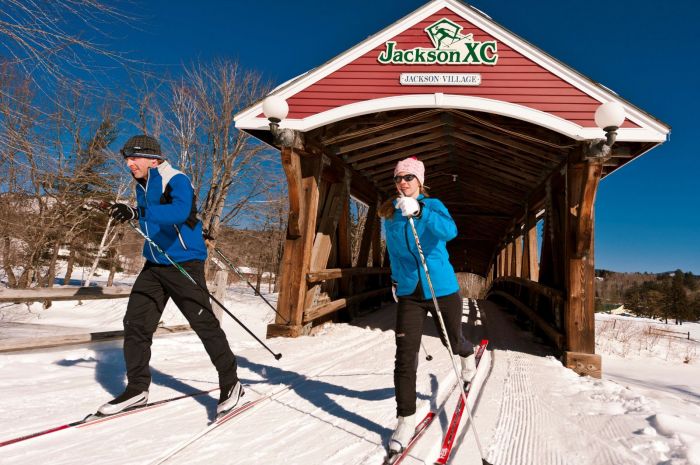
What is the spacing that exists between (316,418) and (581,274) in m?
4.01

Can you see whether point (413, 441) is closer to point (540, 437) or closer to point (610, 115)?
point (540, 437)

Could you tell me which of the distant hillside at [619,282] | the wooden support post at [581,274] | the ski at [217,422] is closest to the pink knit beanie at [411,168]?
the ski at [217,422]

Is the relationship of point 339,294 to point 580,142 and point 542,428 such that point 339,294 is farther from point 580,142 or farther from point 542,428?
point 542,428

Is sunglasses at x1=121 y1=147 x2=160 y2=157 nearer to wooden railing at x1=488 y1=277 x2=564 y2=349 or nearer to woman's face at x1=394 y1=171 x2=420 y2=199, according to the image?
woman's face at x1=394 y1=171 x2=420 y2=199

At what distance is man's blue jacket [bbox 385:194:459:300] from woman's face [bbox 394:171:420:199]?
7 cm

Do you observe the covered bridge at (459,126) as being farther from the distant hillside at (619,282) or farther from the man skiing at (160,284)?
the distant hillside at (619,282)

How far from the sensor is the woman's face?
275 centimetres

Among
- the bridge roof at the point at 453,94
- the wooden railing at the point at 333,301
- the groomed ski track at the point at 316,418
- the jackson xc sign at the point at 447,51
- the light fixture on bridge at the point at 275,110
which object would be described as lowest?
the groomed ski track at the point at 316,418

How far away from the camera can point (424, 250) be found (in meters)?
2.76

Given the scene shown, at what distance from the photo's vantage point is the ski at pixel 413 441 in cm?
230

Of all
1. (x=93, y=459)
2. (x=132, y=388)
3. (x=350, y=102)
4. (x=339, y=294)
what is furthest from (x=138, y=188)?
(x=339, y=294)

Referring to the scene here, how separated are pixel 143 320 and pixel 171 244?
0.55 meters

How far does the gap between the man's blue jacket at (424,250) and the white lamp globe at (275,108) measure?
10.9 ft

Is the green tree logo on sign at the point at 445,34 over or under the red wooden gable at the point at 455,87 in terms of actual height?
over
